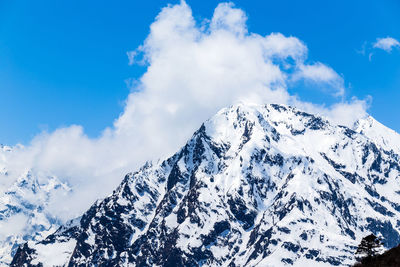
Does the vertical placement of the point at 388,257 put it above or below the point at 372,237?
below

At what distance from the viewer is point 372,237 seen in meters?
70.2

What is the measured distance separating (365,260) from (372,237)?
7854mm

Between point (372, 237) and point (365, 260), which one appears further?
point (372, 237)

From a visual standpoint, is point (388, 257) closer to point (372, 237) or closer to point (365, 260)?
point (365, 260)

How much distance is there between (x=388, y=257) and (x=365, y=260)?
380cm

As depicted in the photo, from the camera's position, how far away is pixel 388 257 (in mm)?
59531

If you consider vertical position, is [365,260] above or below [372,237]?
below

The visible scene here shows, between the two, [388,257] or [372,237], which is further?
[372,237]

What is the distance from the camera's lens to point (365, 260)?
207ft

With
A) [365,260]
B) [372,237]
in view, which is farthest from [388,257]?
[372,237]
